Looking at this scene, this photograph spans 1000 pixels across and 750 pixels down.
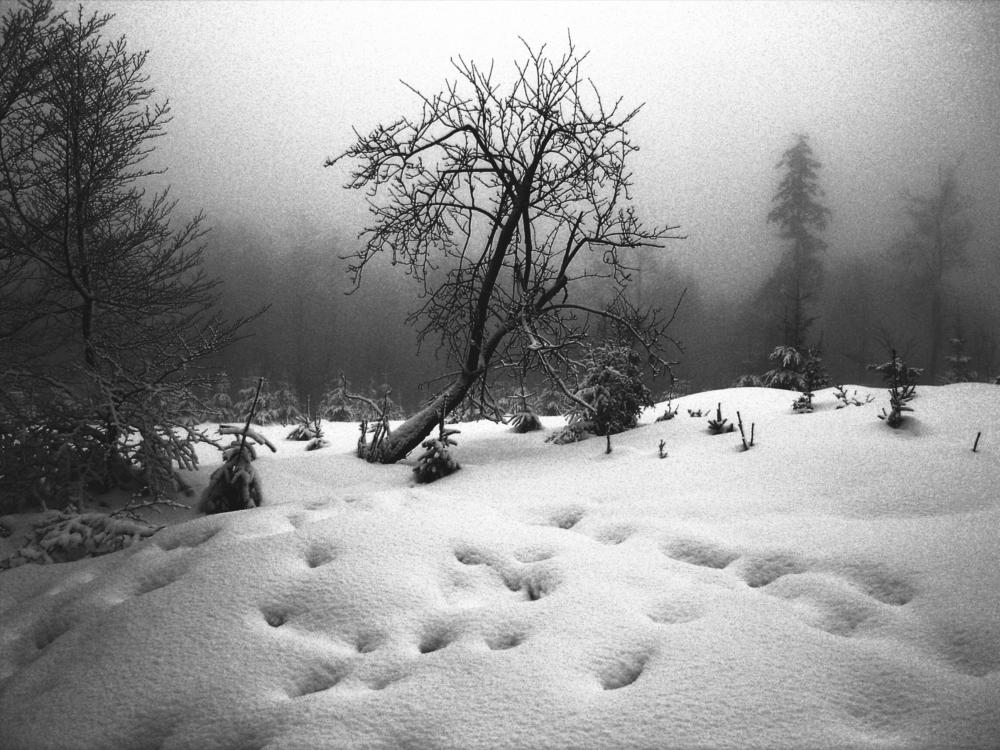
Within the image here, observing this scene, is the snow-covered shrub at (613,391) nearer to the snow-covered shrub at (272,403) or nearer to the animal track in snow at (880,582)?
the animal track in snow at (880,582)

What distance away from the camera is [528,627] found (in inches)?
67.6

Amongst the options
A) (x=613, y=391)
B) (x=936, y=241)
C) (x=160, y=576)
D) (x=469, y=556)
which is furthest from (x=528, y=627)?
(x=936, y=241)

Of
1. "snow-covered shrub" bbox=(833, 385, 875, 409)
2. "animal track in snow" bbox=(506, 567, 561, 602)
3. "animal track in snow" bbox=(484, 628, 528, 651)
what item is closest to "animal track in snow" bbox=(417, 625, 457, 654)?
"animal track in snow" bbox=(484, 628, 528, 651)

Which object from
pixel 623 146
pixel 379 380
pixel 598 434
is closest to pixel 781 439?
pixel 598 434

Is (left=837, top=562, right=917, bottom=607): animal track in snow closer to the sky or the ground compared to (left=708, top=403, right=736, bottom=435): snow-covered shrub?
closer to the ground

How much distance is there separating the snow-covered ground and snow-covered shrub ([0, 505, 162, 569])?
300 millimetres

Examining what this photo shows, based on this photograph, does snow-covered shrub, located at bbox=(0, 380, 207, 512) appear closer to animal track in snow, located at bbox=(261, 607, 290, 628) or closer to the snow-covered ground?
the snow-covered ground

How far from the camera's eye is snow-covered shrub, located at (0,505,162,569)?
279 centimetres

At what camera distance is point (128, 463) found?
4336mm

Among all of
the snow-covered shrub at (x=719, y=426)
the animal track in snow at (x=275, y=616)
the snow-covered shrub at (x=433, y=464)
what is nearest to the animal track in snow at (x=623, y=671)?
the animal track in snow at (x=275, y=616)

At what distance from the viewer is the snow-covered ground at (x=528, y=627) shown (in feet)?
4.17

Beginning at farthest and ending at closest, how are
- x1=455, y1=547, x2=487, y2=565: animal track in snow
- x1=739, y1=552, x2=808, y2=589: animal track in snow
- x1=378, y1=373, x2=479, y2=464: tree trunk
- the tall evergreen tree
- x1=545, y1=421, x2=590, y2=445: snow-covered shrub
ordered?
the tall evergreen tree → x1=545, y1=421, x2=590, y2=445: snow-covered shrub → x1=378, y1=373, x2=479, y2=464: tree trunk → x1=455, y1=547, x2=487, y2=565: animal track in snow → x1=739, y1=552, x2=808, y2=589: animal track in snow

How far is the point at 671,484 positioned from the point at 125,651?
11.5 ft

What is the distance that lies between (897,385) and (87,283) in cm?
803
